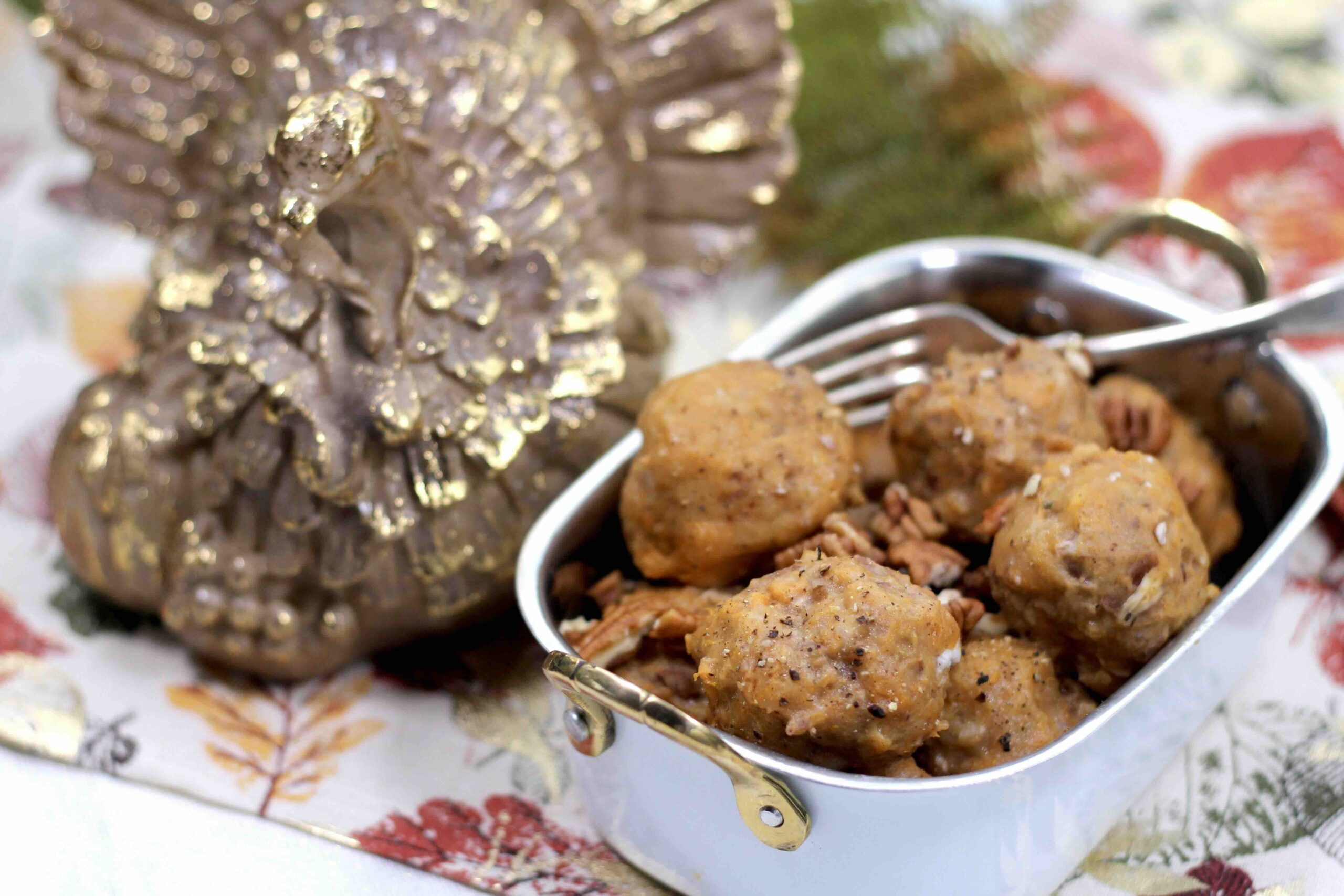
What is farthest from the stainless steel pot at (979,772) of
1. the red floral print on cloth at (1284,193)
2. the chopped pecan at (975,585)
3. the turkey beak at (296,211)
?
the red floral print on cloth at (1284,193)

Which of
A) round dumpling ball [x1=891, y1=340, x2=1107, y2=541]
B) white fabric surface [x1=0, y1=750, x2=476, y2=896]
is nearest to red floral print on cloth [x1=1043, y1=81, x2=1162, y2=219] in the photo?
round dumpling ball [x1=891, y1=340, x2=1107, y2=541]

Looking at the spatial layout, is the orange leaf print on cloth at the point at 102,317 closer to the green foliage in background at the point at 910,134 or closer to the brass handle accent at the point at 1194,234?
the green foliage in background at the point at 910,134

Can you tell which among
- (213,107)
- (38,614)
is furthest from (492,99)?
(38,614)

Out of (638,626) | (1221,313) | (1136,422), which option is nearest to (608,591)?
(638,626)

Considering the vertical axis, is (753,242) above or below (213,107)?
below

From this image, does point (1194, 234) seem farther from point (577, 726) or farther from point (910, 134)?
point (577, 726)

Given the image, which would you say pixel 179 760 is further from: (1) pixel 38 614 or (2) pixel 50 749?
(1) pixel 38 614
